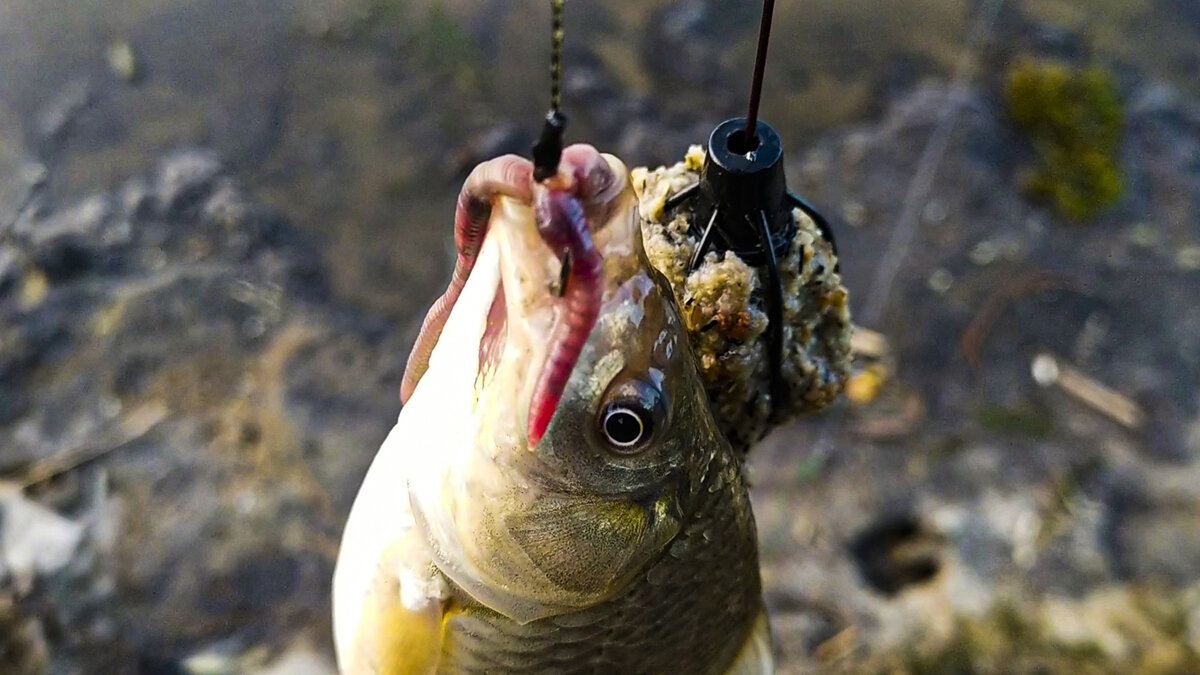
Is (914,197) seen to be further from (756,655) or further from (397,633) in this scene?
(397,633)

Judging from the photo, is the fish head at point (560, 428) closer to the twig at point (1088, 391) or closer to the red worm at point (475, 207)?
the red worm at point (475, 207)

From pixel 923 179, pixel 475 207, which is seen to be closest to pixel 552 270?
pixel 475 207

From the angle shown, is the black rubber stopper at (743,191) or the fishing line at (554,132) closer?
the fishing line at (554,132)

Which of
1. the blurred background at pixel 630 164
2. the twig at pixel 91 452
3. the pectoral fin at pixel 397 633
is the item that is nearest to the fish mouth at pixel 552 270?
the pectoral fin at pixel 397 633

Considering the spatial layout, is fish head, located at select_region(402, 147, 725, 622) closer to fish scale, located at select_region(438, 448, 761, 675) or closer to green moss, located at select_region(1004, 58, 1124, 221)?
fish scale, located at select_region(438, 448, 761, 675)

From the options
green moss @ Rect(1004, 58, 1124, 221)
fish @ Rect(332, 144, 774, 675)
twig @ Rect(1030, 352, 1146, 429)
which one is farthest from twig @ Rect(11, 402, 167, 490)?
green moss @ Rect(1004, 58, 1124, 221)

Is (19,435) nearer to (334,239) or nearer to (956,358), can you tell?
(334,239)

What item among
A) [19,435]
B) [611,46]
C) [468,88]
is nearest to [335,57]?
[468,88]
